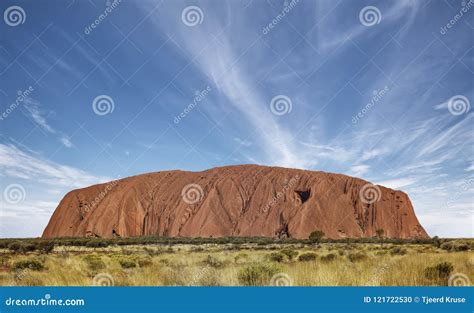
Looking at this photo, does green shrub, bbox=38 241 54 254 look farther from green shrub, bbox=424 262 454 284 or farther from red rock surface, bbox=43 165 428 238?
red rock surface, bbox=43 165 428 238

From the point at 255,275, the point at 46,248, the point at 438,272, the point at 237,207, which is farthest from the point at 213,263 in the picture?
the point at 237,207

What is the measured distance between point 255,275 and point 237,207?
280ft

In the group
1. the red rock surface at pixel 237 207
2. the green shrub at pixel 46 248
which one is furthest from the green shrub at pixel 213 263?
the red rock surface at pixel 237 207

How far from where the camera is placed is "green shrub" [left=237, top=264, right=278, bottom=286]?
8922 millimetres

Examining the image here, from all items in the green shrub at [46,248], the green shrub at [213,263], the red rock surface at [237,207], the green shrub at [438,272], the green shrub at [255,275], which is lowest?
the green shrub at [46,248]

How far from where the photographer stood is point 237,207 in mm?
94062

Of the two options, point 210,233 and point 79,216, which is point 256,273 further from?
point 79,216

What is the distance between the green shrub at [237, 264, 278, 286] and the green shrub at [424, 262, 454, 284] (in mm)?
3517

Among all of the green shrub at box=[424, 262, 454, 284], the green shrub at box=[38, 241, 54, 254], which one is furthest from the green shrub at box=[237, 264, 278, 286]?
the green shrub at box=[38, 241, 54, 254]

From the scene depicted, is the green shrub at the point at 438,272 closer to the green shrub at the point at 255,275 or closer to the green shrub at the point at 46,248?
the green shrub at the point at 255,275

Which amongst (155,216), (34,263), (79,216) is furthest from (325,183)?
(34,263)

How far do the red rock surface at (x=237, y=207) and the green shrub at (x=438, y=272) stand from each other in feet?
245

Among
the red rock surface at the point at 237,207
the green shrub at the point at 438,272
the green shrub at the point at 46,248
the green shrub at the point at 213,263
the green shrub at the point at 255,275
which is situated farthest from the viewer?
the red rock surface at the point at 237,207

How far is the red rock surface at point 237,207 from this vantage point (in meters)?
88.5
